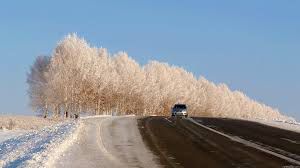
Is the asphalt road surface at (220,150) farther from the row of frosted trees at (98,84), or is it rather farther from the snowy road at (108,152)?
the row of frosted trees at (98,84)

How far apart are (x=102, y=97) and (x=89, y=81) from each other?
252 inches

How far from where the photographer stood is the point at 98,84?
99062mm

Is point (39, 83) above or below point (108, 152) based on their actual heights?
above

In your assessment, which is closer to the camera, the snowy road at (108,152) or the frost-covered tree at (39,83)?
the snowy road at (108,152)

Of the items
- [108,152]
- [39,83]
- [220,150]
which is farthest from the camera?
[39,83]

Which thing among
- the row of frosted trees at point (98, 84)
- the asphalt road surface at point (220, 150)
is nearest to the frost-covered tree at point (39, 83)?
the row of frosted trees at point (98, 84)

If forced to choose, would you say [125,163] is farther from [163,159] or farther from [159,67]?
[159,67]

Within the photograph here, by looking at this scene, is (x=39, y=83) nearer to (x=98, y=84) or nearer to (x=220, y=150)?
(x=98, y=84)

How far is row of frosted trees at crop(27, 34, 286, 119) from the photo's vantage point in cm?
9269

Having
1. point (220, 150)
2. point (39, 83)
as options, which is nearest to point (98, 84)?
point (39, 83)

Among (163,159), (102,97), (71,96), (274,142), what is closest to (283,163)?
(163,159)

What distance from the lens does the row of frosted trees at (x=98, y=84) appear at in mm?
92688

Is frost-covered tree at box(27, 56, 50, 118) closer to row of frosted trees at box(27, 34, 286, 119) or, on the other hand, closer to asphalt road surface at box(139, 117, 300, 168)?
row of frosted trees at box(27, 34, 286, 119)

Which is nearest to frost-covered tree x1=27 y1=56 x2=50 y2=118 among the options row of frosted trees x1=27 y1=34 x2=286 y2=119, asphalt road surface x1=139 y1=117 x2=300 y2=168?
row of frosted trees x1=27 y1=34 x2=286 y2=119
